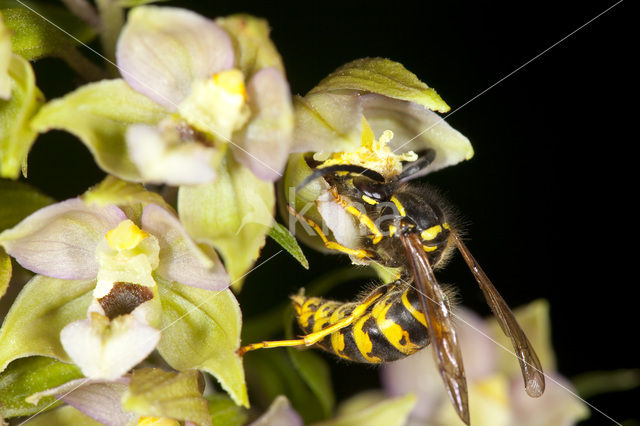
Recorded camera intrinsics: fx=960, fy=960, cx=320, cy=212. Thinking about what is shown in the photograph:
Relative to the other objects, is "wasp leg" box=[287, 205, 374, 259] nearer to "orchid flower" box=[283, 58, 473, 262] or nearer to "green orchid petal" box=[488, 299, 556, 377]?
"orchid flower" box=[283, 58, 473, 262]

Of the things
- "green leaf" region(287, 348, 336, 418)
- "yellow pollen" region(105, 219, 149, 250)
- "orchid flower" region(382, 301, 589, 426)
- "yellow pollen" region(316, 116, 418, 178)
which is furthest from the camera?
"orchid flower" region(382, 301, 589, 426)

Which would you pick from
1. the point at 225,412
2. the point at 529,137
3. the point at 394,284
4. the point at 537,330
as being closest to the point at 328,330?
the point at 394,284

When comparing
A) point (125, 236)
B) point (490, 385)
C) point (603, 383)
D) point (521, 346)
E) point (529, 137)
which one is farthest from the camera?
point (529, 137)

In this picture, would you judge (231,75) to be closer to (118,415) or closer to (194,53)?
(194,53)

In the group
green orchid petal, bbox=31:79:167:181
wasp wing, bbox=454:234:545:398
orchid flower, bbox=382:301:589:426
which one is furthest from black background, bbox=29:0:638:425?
green orchid petal, bbox=31:79:167:181

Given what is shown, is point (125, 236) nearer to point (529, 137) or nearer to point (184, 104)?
point (184, 104)

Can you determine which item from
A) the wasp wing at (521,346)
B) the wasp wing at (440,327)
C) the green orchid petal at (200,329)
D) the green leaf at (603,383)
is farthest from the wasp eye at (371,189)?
the green leaf at (603,383)

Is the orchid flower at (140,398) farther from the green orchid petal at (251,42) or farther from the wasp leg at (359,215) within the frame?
the green orchid petal at (251,42)
